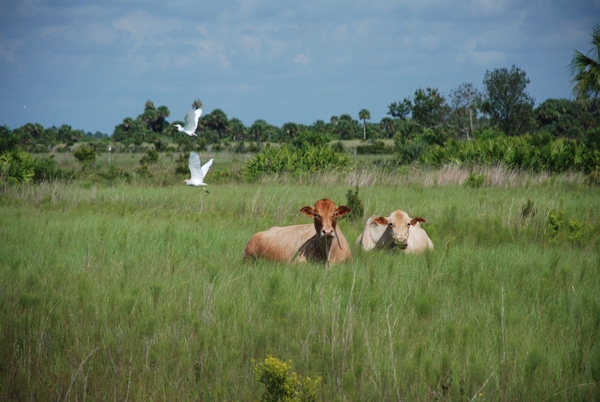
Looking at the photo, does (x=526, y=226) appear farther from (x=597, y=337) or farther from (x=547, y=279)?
(x=597, y=337)

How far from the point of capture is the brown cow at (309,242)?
30.4 feet

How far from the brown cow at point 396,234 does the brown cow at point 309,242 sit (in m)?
0.94

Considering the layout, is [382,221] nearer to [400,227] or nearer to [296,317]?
[400,227]

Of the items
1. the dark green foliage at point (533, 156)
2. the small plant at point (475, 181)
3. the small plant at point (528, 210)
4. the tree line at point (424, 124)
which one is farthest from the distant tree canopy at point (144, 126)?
the small plant at point (528, 210)

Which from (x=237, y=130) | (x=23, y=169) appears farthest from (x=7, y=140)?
(x=237, y=130)

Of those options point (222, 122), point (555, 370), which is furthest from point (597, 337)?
point (222, 122)

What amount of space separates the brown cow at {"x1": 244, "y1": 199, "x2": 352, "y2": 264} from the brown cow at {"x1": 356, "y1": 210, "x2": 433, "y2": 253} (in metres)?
0.94

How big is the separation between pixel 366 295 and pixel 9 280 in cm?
431

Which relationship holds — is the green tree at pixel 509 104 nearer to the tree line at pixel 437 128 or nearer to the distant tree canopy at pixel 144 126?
the tree line at pixel 437 128

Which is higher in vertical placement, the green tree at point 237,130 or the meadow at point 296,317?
the green tree at point 237,130

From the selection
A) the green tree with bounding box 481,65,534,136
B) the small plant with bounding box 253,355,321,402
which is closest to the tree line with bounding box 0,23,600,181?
the green tree with bounding box 481,65,534,136

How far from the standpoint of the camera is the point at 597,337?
5863 millimetres

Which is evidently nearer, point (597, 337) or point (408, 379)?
point (408, 379)

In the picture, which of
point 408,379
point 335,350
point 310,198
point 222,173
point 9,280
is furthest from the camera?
point 222,173
